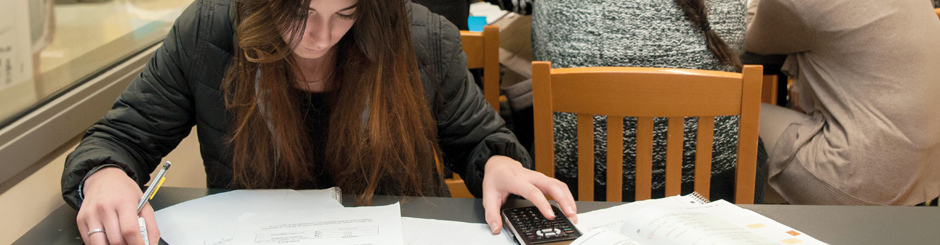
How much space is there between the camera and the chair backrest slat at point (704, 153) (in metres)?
1.09

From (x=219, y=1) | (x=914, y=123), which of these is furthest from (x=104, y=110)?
(x=914, y=123)

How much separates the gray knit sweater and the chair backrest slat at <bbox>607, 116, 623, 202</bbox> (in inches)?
7.2

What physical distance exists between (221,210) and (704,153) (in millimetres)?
778

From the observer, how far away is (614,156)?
3.76ft

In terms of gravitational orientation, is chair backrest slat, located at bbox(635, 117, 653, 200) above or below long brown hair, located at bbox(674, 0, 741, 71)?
below

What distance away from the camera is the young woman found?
882mm

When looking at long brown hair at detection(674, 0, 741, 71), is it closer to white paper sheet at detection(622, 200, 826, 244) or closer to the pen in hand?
white paper sheet at detection(622, 200, 826, 244)

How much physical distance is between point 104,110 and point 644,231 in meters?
0.97

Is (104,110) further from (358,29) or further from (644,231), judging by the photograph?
(644,231)

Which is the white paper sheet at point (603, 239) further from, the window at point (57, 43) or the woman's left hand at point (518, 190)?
the window at point (57, 43)

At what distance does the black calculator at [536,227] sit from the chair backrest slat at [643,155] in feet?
1.06

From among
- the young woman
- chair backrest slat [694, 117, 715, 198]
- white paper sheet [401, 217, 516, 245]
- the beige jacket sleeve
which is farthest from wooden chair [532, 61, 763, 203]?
the beige jacket sleeve

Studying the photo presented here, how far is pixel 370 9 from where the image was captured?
908mm

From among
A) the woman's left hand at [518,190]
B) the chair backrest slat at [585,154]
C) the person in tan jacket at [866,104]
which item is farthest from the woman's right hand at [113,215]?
the person in tan jacket at [866,104]
